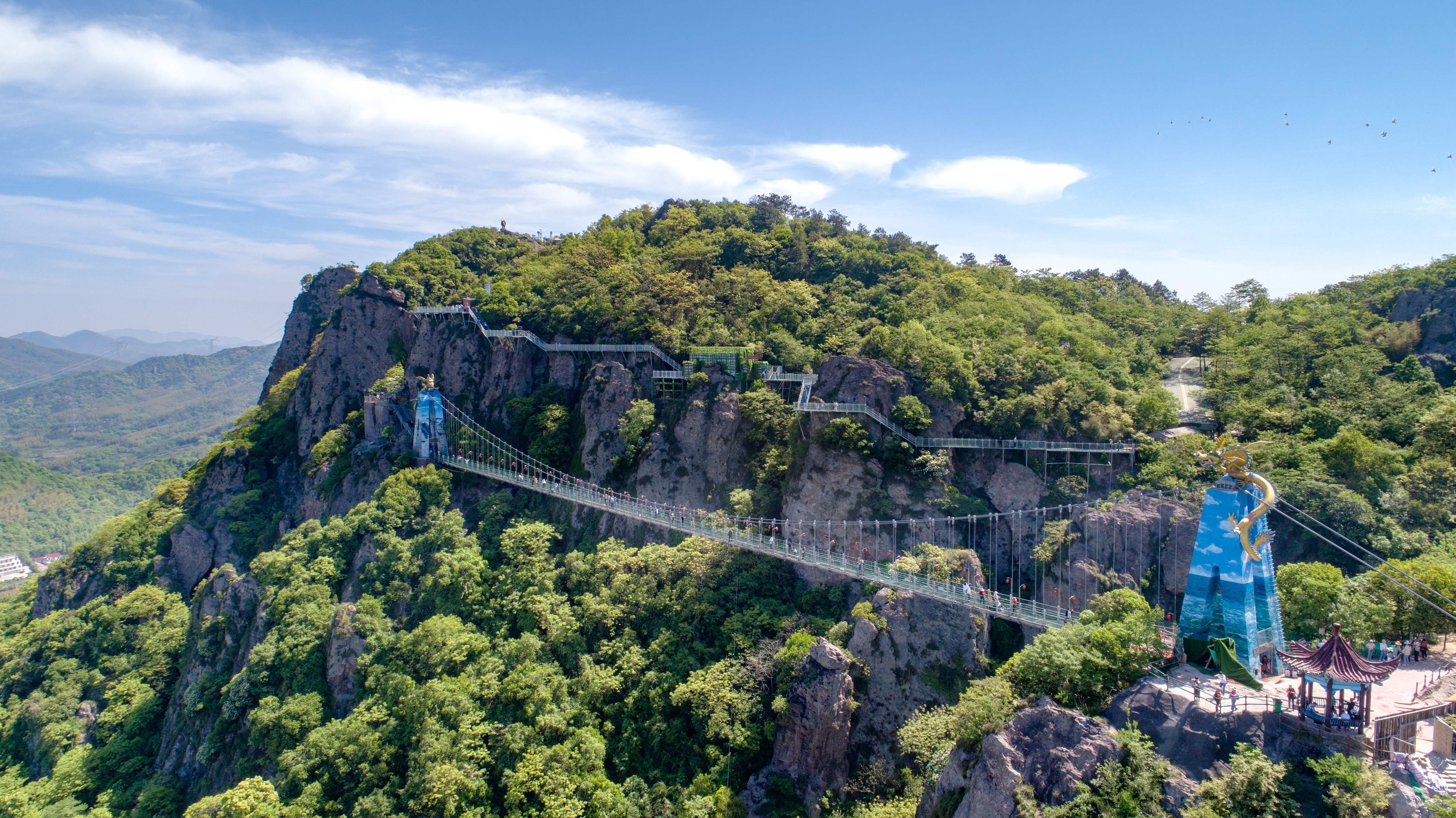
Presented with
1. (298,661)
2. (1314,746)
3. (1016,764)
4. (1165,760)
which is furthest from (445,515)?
(1314,746)

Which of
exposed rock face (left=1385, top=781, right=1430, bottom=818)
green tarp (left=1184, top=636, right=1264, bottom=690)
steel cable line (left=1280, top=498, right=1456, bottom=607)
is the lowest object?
exposed rock face (left=1385, top=781, right=1430, bottom=818)

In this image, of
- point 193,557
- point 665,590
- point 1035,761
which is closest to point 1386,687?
point 1035,761

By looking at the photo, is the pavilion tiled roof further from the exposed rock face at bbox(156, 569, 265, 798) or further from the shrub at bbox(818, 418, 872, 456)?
the exposed rock face at bbox(156, 569, 265, 798)

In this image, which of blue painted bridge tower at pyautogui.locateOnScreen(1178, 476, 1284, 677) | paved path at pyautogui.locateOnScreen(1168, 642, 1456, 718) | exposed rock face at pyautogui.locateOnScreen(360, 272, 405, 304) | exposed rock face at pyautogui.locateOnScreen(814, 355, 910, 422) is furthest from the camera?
exposed rock face at pyautogui.locateOnScreen(360, 272, 405, 304)

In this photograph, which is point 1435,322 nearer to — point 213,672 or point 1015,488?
point 1015,488

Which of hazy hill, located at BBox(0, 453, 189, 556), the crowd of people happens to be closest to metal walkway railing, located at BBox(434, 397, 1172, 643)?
the crowd of people

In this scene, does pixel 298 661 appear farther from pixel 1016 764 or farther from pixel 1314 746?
pixel 1314 746
